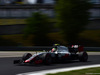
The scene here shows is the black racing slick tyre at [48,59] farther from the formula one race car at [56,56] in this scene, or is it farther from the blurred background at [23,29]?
the blurred background at [23,29]

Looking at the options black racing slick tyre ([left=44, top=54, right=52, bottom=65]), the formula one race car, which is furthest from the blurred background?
black racing slick tyre ([left=44, top=54, right=52, bottom=65])

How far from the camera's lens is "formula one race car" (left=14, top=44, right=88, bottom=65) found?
43.3ft

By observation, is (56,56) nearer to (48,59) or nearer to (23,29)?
(48,59)

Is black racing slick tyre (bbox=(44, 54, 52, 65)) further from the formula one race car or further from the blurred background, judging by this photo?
the blurred background

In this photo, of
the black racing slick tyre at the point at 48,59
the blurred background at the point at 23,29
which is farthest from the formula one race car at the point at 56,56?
the blurred background at the point at 23,29

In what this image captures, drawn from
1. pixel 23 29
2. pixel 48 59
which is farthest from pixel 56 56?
pixel 23 29

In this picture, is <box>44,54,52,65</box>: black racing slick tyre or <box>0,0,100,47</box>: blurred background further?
<box>0,0,100,47</box>: blurred background

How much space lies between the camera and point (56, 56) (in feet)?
46.8

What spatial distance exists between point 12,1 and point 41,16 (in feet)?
94.1

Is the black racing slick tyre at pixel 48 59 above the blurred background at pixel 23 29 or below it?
above

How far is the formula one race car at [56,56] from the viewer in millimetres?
13195

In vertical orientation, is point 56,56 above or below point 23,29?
above

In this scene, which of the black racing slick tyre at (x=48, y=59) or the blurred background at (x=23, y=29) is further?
the blurred background at (x=23, y=29)

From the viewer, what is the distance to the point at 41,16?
39.4m
